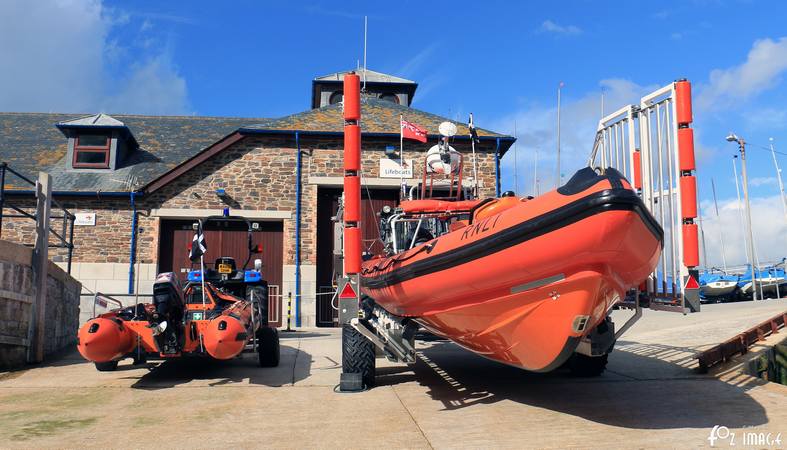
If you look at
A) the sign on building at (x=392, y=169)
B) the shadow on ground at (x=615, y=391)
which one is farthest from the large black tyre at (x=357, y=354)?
the sign on building at (x=392, y=169)

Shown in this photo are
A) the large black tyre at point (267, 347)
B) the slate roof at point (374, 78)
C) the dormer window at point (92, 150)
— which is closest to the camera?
the large black tyre at point (267, 347)

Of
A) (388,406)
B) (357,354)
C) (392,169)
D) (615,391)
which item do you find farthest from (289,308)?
(615,391)

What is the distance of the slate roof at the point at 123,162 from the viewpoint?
14.3 meters

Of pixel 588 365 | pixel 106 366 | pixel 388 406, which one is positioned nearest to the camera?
pixel 388 406

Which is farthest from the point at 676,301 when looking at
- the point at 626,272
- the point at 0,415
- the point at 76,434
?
the point at 0,415

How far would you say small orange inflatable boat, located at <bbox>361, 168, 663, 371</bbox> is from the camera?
3521 millimetres

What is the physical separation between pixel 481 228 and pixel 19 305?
238 inches

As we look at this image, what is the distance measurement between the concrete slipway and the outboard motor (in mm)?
485

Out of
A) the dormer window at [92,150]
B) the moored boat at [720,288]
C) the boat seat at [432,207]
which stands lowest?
the moored boat at [720,288]

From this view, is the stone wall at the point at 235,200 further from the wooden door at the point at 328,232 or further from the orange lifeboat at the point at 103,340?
the orange lifeboat at the point at 103,340

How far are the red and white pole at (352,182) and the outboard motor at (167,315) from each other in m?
1.85

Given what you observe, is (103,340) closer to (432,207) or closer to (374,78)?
(432,207)

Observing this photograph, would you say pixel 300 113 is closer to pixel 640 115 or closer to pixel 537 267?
pixel 640 115

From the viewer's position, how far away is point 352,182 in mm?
5129
